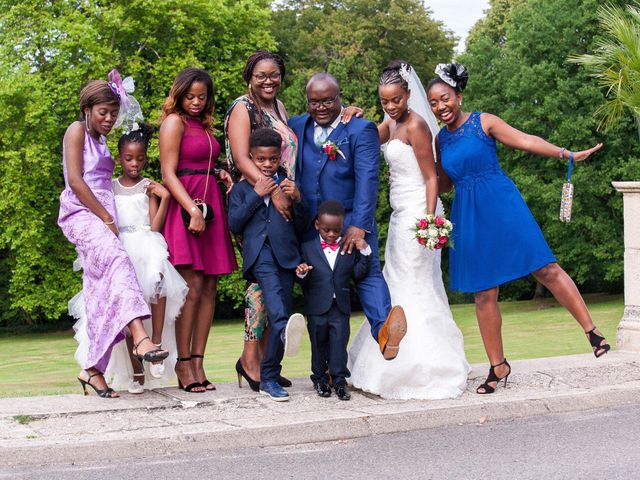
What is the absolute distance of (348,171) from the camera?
7078mm

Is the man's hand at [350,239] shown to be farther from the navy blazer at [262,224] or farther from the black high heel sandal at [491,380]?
the black high heel sandal at [491,380]

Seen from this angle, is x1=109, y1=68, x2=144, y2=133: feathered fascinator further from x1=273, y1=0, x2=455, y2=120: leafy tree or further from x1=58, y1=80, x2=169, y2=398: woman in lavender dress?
x1=273, y1=0, x2=455, y2=120: leafy tree

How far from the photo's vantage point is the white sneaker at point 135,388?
23.2 feet

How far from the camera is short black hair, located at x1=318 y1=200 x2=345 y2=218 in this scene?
682 cm

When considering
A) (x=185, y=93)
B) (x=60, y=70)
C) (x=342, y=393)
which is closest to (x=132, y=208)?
(x=185, y=93)

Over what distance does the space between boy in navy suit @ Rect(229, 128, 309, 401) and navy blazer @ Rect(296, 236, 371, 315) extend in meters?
0.12

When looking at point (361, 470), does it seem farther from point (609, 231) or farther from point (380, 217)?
point (380, 217)

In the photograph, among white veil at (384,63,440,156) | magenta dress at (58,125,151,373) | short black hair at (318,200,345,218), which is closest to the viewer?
magenta dress at (58,125,151,373)

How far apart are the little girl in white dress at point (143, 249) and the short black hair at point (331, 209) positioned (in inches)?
48.0

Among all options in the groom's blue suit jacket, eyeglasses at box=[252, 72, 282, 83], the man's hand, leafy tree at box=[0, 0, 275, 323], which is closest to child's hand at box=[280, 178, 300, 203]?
the groom's blue suit jacket

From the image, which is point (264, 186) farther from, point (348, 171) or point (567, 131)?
point (567, 131)

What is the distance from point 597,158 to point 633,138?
4.73 feet

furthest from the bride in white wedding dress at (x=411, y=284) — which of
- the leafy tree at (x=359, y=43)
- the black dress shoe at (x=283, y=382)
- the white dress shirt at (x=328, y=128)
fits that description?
the leafy tree at (x=359, y=43)

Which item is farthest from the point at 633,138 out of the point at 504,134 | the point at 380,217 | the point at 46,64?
the point at 504,134
